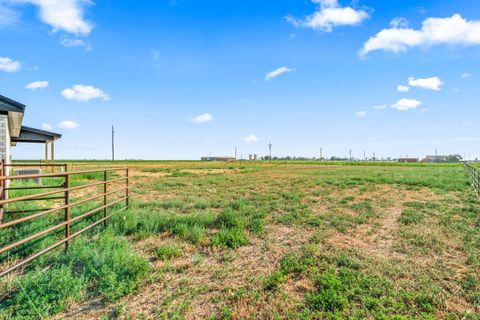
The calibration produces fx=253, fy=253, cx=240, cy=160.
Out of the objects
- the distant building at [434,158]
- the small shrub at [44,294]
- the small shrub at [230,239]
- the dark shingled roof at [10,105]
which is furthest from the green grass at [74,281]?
the distant building at [434,158]

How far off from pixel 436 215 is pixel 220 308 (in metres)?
7.27

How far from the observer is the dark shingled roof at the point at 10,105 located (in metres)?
8.03

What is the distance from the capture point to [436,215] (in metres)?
7.23

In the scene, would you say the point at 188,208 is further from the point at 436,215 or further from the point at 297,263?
the point at 436,215

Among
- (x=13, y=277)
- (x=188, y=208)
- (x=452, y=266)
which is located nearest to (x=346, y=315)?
(x=452, y=266)

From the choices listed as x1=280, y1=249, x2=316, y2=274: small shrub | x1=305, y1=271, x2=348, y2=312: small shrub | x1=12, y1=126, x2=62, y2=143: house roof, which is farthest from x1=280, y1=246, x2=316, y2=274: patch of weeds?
x1=12, y1=126, x2=62, y2=143: house roof

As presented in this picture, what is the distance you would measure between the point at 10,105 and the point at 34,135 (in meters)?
7.96

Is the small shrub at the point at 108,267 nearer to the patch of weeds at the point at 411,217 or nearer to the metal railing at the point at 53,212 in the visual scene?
the metal railing at the point at 53,212

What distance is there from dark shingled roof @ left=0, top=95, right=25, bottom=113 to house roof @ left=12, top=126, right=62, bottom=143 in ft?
22.8

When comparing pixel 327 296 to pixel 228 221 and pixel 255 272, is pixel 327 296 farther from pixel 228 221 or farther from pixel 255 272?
pixel 228 221

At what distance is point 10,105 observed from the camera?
8.24 m

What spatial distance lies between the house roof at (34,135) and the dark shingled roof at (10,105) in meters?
6.96

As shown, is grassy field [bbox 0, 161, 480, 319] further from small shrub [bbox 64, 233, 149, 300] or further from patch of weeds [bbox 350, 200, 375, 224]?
patch of weeds [bbox 350, 200, 375, 224]

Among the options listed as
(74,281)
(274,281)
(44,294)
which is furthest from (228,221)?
(44,294)
